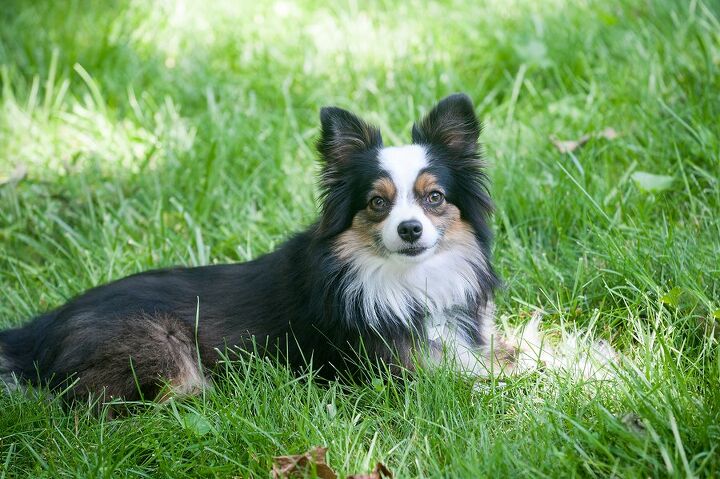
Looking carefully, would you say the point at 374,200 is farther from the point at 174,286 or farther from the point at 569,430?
the point at 569,430

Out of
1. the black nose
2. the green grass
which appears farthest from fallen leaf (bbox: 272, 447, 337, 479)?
the black nose

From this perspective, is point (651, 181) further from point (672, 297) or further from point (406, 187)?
point (406, 187)

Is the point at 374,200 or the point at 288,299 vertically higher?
the point at 374,200

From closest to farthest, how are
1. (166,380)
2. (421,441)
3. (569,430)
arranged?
(569,430) < (421,441) < (166,380)

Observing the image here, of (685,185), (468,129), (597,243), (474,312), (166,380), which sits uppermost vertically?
(468,129)

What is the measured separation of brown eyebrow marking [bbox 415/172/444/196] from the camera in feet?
11.0

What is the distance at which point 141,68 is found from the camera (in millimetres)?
6242

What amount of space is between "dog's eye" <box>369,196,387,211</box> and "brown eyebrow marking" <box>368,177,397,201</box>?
0.07 ft

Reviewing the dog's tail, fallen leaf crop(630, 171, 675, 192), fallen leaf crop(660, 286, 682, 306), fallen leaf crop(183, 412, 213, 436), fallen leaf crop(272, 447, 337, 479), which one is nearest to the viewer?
fallen leaf crop(272, 447, 337, 479)

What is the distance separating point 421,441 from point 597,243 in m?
1.59

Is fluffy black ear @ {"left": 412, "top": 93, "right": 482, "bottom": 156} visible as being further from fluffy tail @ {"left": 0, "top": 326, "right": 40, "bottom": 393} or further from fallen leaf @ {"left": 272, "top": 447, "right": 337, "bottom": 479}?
fluffy tail @ {"left": 0, "top": 326, "right": 40, "bottom": 393}

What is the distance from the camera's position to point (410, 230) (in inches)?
127

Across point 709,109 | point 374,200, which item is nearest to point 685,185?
point 709,109

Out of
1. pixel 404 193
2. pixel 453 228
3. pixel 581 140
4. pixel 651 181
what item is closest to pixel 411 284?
pixel 453 228
